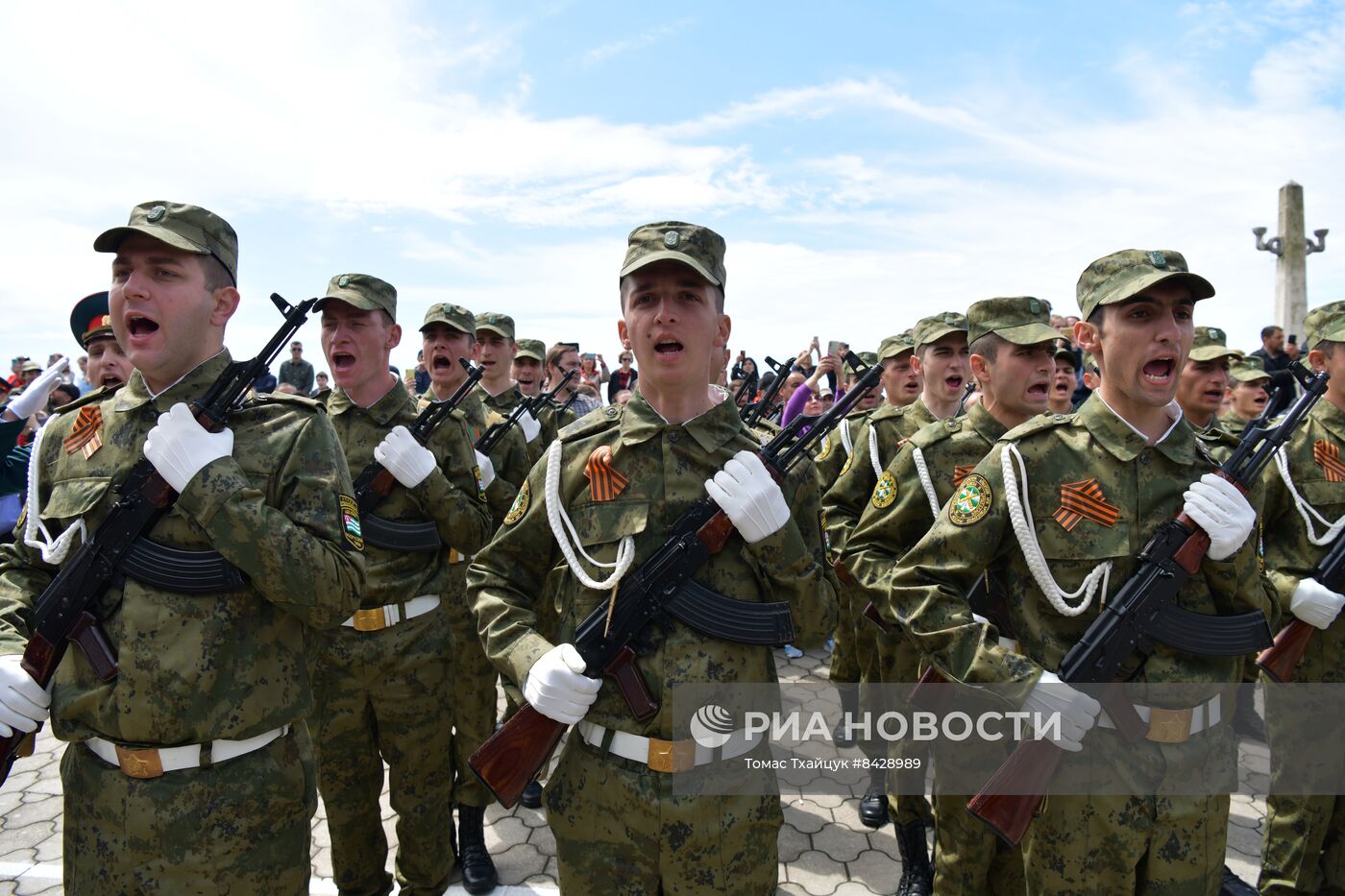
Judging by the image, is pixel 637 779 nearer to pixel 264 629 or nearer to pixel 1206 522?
pixel 264 629

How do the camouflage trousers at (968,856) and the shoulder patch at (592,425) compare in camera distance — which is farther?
the camouflage trousers at (968,856)

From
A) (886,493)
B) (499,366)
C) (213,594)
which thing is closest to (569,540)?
(213,594)

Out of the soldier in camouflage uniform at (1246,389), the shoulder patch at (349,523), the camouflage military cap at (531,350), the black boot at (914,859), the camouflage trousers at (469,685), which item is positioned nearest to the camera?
the shoulder patch at (349,523)

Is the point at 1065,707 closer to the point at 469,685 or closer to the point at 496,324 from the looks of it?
the point at 469,685

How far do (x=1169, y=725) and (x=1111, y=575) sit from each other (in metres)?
0.49

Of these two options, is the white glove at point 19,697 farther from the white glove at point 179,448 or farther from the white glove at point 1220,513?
the white glove at point 1220,513

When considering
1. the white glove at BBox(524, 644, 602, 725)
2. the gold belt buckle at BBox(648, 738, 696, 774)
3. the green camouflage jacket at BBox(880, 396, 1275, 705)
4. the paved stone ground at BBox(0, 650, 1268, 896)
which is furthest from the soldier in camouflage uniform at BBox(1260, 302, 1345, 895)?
the white glove at BBox(524, 644, 602, 725)

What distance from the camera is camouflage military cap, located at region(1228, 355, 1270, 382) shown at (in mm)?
6215

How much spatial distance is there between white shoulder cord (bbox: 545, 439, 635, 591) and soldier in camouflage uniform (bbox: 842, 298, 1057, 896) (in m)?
1.45

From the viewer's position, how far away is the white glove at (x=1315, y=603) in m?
3.49

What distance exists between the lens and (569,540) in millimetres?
2568

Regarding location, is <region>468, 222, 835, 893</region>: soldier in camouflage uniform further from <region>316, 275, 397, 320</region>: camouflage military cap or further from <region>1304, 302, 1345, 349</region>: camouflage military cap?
<region>1304, 302, 1345, 349</region>: camouflage military cap

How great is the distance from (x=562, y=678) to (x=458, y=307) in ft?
12.4

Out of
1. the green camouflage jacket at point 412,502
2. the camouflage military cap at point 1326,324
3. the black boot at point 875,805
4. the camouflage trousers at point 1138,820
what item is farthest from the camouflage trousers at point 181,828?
the camouflage military cap at point 1326,324
